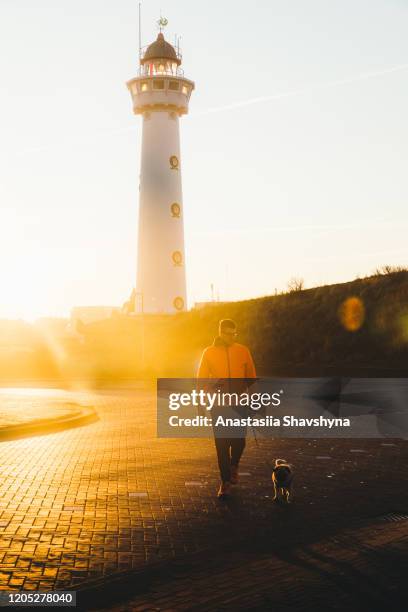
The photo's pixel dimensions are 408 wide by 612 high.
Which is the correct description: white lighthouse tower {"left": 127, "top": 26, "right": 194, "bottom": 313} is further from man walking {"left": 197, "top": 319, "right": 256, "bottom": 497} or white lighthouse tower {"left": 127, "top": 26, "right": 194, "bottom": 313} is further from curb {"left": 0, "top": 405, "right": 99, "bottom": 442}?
man walking {"left": 197, "top": 319, "right": 256, "bottom": 497}

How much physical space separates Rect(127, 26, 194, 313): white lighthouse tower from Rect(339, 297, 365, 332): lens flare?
24455 mm

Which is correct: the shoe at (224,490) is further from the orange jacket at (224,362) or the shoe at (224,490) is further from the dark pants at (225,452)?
the orange jacket at (224,362)

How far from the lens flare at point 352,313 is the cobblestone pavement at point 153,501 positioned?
58.1 ft

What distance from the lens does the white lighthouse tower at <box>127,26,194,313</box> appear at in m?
56.5

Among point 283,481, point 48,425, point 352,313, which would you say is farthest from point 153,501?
point 352,313

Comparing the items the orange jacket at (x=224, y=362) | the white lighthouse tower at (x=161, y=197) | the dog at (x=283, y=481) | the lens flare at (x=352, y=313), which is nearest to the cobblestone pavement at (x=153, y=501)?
the dog at (x=283, y=481)

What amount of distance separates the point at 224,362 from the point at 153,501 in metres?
1.78

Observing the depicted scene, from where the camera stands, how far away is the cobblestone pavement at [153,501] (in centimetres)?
687

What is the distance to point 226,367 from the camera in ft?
30.6

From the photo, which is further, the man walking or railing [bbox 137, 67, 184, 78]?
railing [bbox 137, 67, 184, 78]

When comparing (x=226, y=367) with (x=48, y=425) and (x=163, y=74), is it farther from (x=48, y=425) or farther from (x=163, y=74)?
(x=163, y=74)

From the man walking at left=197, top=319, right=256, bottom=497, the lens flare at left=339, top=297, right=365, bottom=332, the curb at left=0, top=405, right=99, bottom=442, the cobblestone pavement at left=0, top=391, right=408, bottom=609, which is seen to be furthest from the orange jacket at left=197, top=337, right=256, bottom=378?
the lens flare at left=339, top=297, right=365, bottom=332

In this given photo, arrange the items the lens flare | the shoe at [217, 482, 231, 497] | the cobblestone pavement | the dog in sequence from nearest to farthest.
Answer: the cobblestone pavement → the dog → the shoe at [217, 482, 231, 497] → the lens flare

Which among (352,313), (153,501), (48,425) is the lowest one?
(153,501)
